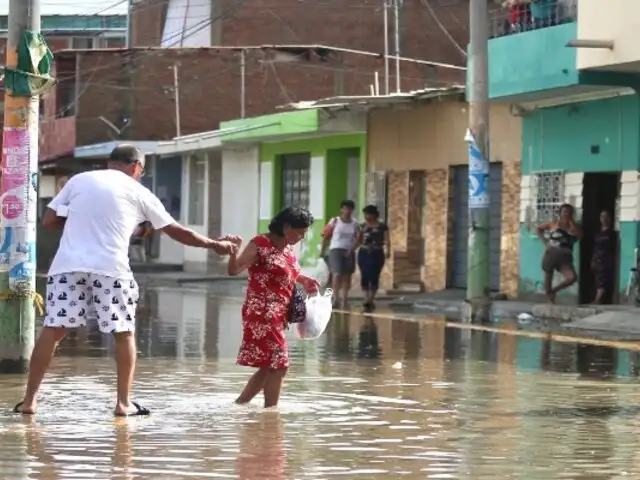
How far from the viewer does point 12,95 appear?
41.3 ft

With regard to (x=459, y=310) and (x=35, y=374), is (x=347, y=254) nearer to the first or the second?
(x=459, y=310)

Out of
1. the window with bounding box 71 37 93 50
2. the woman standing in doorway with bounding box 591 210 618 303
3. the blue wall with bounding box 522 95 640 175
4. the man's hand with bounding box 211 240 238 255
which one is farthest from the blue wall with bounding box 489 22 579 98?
the window with bounding box 71 37 93 50

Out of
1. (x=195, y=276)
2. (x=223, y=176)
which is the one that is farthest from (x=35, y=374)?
(x=223, y=176)

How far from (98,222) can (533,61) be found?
51.7 feet

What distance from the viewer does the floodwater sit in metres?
8.54

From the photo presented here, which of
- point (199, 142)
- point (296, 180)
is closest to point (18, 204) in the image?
point (296, 180)

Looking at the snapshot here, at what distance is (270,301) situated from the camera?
442 inches

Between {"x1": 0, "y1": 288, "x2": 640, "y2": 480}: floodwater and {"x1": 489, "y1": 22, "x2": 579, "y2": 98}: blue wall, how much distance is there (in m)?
7.69

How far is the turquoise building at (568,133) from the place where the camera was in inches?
971

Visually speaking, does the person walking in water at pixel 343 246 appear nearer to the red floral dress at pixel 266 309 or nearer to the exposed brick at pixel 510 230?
the exposed brick at pixel 510 230

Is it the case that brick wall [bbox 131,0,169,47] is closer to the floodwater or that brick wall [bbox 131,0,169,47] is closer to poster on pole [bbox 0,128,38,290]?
the floodwater

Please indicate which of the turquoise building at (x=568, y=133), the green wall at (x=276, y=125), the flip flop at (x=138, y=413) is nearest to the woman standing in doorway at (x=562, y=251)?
the turquoise building at (x=568, y=133)

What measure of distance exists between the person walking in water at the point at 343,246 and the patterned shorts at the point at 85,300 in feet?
51.8

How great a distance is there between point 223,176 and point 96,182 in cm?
3337
